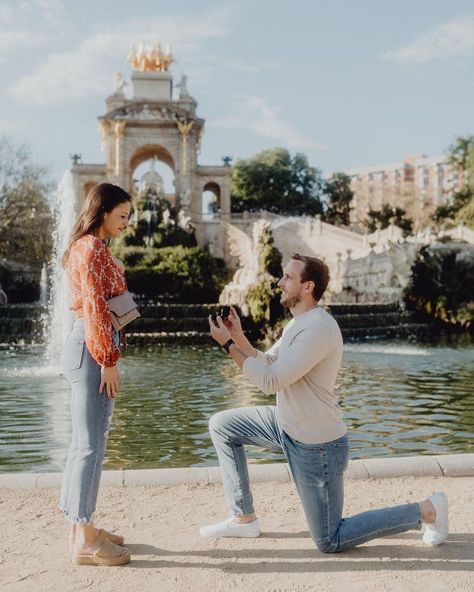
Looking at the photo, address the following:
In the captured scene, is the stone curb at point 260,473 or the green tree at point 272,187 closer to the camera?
the stone curb at point 260,473

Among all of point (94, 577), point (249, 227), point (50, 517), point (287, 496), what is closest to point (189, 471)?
point (287, 496)

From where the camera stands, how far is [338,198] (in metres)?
69.7

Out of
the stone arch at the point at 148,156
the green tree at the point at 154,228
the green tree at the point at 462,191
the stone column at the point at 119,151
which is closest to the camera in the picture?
the green tree at the point at 154,228

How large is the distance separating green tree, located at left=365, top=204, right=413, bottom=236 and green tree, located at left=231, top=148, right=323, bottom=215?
7846 millimetres

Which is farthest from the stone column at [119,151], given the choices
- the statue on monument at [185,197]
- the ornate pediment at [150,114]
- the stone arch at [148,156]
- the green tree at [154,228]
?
the green tree at [154,228]

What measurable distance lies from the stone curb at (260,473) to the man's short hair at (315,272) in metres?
1.80

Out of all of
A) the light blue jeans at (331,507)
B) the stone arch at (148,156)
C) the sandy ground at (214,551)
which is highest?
the stone arch at (148,156)

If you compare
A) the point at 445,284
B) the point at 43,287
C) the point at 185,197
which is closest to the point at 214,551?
the point at 445,284

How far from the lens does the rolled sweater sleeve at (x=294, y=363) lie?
3551 mm

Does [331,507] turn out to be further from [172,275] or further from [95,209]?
[172,275]

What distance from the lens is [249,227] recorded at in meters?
51.9

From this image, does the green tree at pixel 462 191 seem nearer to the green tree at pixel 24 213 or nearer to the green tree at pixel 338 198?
the green tree at pixel 338 198

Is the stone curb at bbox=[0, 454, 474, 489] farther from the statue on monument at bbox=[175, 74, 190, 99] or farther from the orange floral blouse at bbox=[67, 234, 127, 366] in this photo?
the statue on monument at bbox=[175, 74, 190, 99]

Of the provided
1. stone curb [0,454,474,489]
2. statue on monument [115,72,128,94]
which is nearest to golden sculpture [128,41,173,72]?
statue on monument [115,72,128,94]
